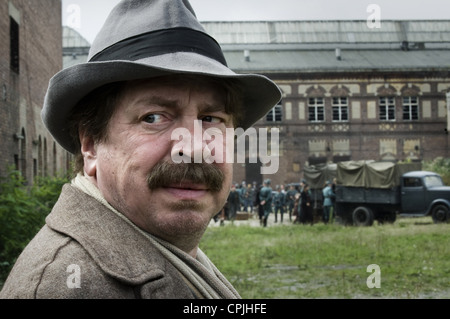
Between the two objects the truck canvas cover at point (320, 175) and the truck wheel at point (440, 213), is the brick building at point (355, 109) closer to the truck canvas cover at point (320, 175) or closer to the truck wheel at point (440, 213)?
the truck canvas cover at point (320, 175)

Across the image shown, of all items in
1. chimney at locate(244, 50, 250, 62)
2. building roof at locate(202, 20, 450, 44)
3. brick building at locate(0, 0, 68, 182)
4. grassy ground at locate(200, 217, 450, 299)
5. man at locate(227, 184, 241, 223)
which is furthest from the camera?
building roof at locate(202, 20, 450, 44)

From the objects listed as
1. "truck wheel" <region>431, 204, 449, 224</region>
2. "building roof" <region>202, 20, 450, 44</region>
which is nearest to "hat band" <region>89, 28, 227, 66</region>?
"truck wheel" <region>431, 204, 449, 224</region>

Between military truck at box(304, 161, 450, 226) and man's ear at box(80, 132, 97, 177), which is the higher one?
man's ear at box(80, 132, 97, 177)

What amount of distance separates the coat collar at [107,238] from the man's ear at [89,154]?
0.10 m

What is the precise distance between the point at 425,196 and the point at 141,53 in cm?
1909

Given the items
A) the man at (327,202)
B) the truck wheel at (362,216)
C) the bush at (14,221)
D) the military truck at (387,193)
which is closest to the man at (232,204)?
the man at (327,202)

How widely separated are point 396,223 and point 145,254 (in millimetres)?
19302

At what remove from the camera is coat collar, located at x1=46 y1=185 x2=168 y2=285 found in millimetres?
1595

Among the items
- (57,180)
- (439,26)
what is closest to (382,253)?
(57,180)

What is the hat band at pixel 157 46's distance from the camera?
A: 5.89 ft

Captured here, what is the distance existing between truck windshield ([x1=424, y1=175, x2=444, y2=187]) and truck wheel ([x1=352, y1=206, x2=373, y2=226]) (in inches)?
82.8

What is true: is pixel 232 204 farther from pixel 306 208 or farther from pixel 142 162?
pixel 142 162

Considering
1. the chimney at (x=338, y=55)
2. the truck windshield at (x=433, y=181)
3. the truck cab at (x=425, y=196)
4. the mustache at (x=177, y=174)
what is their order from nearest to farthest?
1. the mustache at (x=177, y=174)
2. the truck cab at (x=425, y=196)
3. the truck windshield at (x=433, y=181)
4. the chimney at (x=338, y=55)

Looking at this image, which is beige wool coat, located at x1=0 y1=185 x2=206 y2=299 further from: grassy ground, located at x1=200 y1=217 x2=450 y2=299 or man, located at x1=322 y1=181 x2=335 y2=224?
man, located at x1=322 y1=181 x2=335 y2=224
